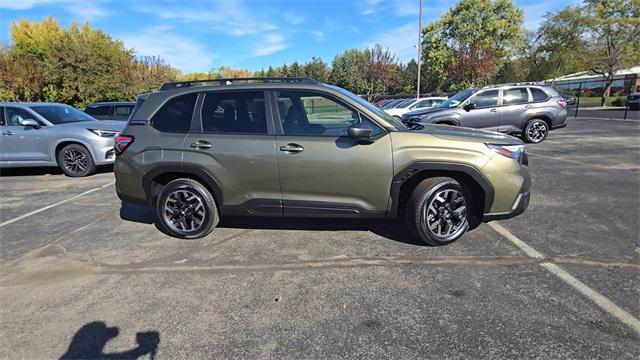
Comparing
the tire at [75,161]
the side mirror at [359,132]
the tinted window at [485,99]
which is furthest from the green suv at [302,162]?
the tinted window at [485,99]

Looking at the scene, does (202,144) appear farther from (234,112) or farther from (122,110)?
(122,110)

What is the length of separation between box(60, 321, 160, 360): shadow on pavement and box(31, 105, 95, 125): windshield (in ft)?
24.2

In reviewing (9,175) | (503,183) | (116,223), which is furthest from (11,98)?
(503,183)

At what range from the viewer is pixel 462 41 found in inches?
2013

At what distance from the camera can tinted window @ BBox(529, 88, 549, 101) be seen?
10914mm

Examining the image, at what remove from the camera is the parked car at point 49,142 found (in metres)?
8.12

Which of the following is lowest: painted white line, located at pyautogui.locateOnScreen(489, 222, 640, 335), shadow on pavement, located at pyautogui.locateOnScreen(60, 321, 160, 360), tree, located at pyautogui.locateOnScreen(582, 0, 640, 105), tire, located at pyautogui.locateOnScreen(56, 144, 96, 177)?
painted white line, located at pyautogui.locateOnScreen(489, 222, 640, 335)

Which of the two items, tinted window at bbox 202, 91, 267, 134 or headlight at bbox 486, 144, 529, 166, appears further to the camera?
tinted window at bbox 202, 91, 267, 134

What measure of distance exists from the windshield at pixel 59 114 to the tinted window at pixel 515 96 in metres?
11.3

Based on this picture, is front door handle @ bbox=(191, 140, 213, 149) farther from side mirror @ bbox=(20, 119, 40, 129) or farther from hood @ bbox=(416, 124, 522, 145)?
side mirror @ bbox=(20, 119, 40, 129)

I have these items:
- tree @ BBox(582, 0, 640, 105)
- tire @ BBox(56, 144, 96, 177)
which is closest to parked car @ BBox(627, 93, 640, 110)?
tree @ BBox(582, 0, 640, 105)

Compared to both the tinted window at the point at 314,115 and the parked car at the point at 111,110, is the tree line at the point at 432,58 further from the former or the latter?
the tinted window at the point at 314,115

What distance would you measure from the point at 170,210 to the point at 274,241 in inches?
51.3

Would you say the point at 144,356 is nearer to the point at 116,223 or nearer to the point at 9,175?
the point at 116,223
